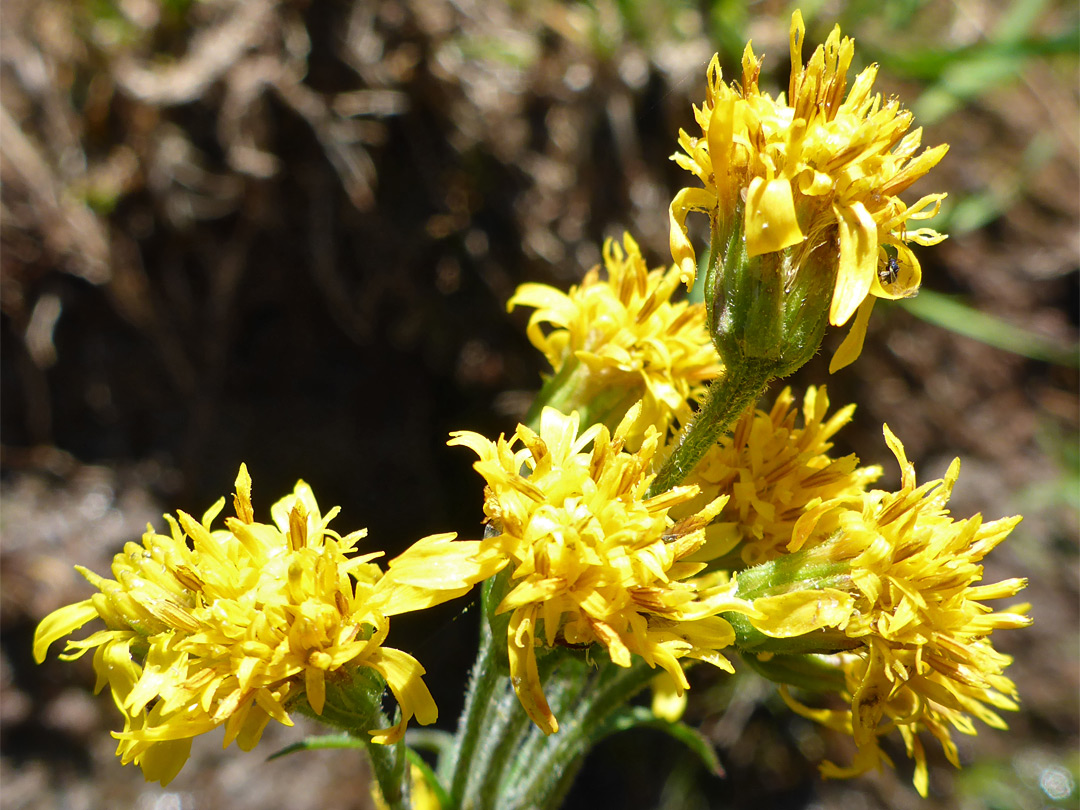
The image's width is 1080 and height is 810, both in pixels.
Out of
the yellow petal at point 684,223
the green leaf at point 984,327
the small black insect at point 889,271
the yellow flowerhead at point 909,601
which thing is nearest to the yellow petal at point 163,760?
the yellow flowerhead at point 909,601

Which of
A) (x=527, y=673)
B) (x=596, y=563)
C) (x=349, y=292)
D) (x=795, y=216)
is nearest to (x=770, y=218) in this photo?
(x=795, y=216)

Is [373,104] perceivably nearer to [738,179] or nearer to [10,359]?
[10,359]

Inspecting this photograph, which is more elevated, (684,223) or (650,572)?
(684,223)

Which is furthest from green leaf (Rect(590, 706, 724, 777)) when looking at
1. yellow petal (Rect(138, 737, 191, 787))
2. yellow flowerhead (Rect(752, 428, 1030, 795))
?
yellow petal (Rect(138, 737, 191, 787))

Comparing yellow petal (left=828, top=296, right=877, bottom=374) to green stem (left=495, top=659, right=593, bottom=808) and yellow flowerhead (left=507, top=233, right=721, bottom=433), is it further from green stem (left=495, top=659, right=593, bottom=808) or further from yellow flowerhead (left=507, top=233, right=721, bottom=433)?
green stem (left=495, top=659, right=593, bottom=808)

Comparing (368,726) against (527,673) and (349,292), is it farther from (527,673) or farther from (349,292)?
(349,292)
